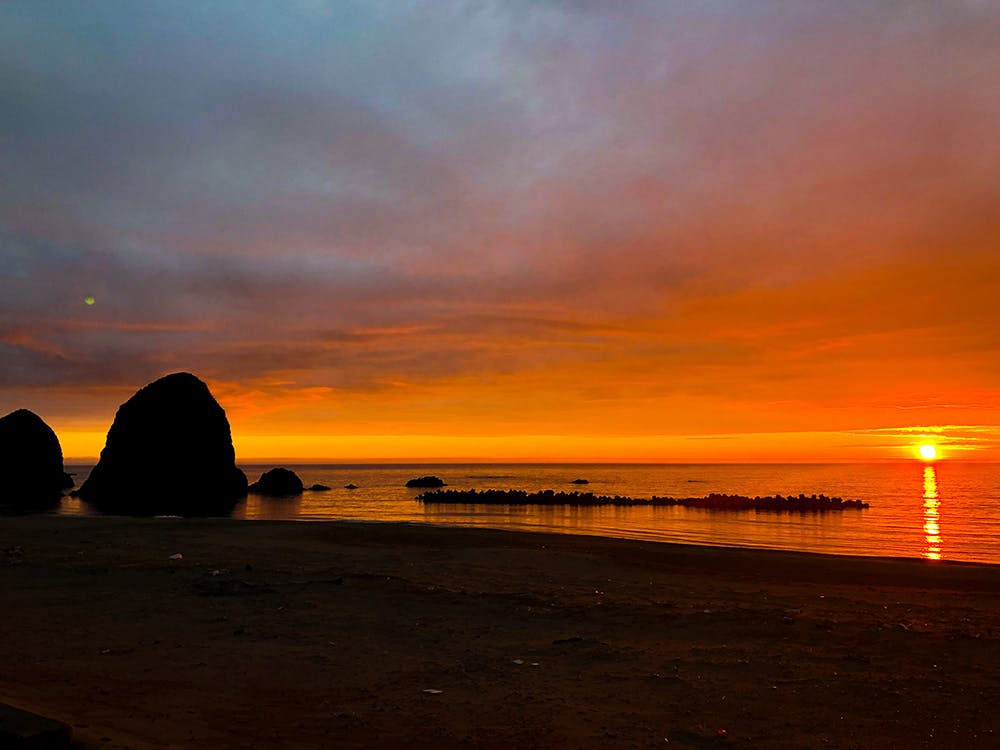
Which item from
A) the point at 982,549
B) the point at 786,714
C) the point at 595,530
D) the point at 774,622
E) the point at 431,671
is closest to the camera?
the point at 786,714

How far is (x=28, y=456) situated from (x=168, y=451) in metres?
27.2

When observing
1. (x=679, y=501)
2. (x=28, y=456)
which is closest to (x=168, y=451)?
(x=28, y=456)

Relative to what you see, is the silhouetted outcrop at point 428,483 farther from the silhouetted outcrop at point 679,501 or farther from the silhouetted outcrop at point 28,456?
the silhouetted outcrop at point 28,456

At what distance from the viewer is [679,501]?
2482 inches

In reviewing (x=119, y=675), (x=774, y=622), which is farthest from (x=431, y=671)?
(x=774, y=622)

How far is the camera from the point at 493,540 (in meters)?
26.9

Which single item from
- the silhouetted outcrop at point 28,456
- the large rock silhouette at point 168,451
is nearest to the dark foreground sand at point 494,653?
the large rock silhouette at point 168,451

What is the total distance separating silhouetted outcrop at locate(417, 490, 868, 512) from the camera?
190 feet

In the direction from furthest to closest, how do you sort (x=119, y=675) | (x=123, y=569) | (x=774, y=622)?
(x=123, y=569) → (x=774, y=622) → (x=119, y=675)

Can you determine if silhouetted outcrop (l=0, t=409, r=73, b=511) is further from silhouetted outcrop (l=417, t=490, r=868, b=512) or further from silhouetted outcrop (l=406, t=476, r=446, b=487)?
silhouetted outcrop (l=417, t=490, r=868, b=512)

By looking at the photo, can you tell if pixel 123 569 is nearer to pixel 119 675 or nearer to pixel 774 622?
pixel 119 675

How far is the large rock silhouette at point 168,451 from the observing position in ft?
262

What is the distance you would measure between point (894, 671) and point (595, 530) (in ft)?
94.0

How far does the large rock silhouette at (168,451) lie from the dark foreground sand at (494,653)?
67188 mm
